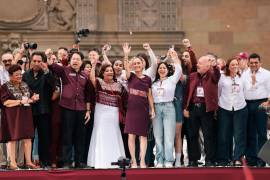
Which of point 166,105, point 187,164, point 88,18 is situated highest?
point 88,18

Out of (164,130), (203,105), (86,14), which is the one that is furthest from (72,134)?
(86,14)

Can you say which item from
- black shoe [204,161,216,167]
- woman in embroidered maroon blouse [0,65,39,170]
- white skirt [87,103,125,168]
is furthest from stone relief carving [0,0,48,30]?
black shoe [204,161,216,167]

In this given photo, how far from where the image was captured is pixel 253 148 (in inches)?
493

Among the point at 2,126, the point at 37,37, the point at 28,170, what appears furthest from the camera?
the point at 37,37

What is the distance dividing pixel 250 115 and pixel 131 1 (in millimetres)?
7610

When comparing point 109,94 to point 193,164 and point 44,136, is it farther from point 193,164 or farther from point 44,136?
point 193,164

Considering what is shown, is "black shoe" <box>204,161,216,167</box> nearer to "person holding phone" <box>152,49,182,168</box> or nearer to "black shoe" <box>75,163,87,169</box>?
"person holding phone" <box>152,49,182,168</box>

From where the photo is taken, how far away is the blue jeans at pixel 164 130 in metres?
12.5

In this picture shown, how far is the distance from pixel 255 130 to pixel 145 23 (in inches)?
291

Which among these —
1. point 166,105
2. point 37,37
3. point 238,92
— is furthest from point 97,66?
point 37,37

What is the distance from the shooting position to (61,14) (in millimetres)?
19469

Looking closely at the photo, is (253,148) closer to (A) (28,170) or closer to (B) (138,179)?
(B) (138,179)

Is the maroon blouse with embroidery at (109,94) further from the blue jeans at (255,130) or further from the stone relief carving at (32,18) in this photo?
the stone relief carving at (32,18)

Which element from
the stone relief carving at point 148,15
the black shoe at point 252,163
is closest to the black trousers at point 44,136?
the black shoe at point 252,163
